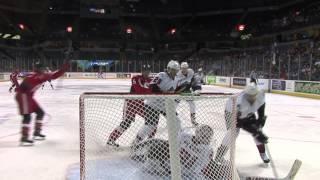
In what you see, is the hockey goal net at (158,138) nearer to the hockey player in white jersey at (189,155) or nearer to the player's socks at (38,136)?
the hockey player in white jersey at (189,155)

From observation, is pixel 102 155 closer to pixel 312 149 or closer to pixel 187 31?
pixel 312 149

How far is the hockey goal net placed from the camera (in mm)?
3832

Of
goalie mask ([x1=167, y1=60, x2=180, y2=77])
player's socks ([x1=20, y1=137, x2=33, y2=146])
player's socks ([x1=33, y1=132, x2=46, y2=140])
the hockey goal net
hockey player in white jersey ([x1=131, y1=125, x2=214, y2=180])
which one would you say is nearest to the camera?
the hockey goal net

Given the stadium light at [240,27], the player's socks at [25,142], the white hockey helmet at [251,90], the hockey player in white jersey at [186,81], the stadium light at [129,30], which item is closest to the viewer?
the white hockey helmet at [251,90]

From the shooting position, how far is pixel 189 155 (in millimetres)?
3975

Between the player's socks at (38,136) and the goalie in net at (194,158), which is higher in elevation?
the goalie in net at (194,158)

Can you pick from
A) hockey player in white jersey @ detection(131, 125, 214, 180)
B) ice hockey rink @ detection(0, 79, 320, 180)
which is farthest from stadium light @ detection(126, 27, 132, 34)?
hockey player in white jersey @ detection(131, 125, 214, 180)

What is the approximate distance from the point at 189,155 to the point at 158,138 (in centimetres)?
38

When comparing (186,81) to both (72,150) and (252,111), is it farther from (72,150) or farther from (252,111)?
(252,111)

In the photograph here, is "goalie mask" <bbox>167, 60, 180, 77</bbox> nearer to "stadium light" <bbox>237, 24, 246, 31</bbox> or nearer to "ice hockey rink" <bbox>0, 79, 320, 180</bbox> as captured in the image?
"ice hockey rink" <bbox>0, 79, 320, 180</bbox>

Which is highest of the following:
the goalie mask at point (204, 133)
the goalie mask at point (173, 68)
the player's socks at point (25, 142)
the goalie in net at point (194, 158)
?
the goalie mask at point (173, 68)

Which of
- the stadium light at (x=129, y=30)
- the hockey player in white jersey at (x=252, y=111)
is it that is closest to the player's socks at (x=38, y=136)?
the hockey player in white jersey at (x=252, y=111)

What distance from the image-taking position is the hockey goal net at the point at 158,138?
3832 millimetres

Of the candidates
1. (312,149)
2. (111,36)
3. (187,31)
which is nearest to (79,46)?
(111,36)
